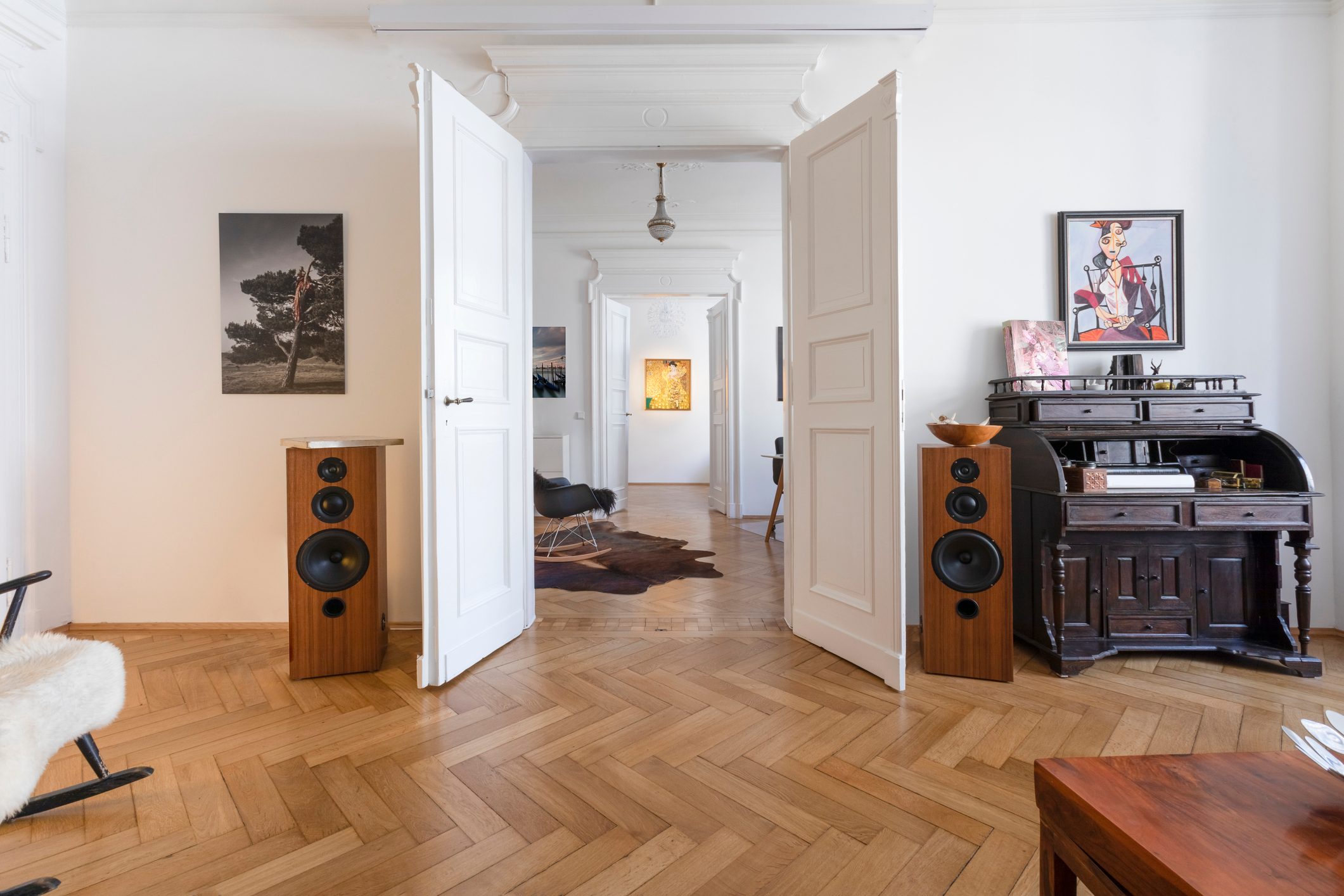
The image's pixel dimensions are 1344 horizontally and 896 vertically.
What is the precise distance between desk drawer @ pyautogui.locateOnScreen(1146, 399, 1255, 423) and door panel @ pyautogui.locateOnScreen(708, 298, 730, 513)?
3.95 m

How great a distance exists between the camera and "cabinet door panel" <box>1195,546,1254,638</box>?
7.82 feet

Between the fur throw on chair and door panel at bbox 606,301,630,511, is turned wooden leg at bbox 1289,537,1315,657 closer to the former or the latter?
the fur throw on chair

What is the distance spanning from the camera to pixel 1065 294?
2777mm

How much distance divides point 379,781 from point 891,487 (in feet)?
6.12

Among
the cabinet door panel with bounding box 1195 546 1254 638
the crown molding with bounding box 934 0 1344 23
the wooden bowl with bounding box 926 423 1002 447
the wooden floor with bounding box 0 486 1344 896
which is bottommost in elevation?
the wooden floor with bounding box 0 486 1344 896

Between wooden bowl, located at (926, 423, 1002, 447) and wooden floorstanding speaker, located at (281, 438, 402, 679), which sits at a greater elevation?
wooden bowl, located at (926, 423, 1002, 447)

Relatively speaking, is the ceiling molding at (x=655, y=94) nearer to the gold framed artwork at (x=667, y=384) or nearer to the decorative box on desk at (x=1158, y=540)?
the decorative box on desk at (x=1158, y=540)

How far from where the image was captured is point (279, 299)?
284cm

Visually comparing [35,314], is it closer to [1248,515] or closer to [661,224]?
[661,224]

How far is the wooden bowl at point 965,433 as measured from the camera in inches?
89.1

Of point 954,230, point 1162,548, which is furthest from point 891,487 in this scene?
point 954,230

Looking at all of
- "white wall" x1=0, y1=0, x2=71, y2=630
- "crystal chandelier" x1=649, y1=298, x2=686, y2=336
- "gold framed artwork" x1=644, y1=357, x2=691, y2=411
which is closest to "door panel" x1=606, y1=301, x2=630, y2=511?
"gold framed artwork" x1=644, y1=357, x2=691, y2=411

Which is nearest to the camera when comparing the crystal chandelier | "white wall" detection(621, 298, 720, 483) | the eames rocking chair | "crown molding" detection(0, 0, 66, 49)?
"crown molding" detection(0, 0, 66, 49)

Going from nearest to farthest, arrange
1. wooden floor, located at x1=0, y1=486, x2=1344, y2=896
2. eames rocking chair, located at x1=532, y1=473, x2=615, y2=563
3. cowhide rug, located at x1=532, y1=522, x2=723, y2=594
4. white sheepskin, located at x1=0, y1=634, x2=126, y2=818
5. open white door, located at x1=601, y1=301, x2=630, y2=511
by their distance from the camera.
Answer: white sheepskin, located at x1=0, y1=634, x2=126, y2=818 < wooden floor, located at x1=0, y1=486, x2=1344, y2=896 < cowhide rug, located at x1=532, y1=522, x2=723, y2=594 < eames rocking chair, located at x1=532, y1=473, x2=615, y2=563 < open white door, located at x1=601, y1=301, x2=630, y2=511
